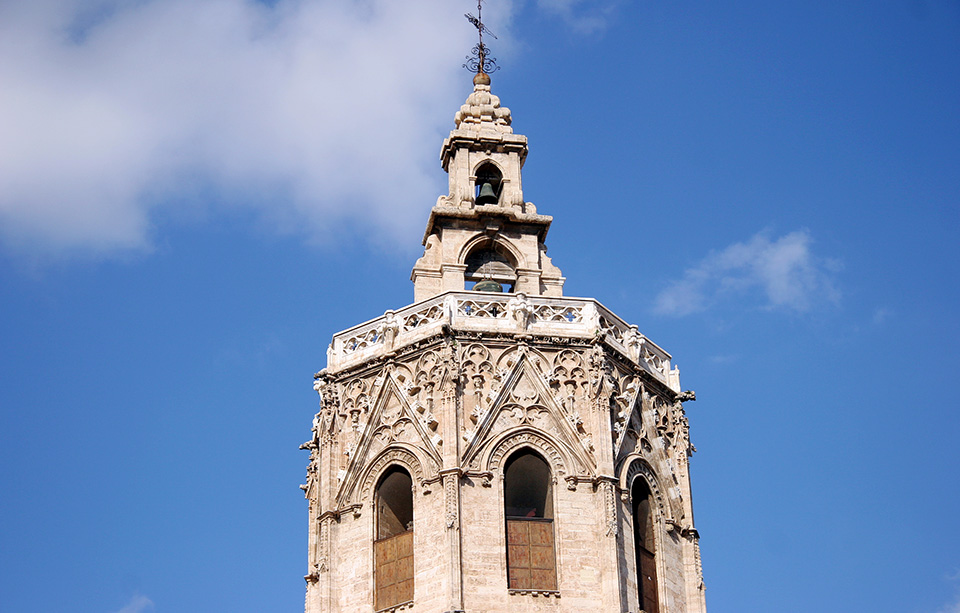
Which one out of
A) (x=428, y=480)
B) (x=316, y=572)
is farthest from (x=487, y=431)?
(x=316, y=572)

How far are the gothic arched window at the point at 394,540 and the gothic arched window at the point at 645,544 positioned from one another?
5177 mm

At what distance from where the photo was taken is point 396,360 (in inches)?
1868

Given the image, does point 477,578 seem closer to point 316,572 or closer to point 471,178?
point 316,572

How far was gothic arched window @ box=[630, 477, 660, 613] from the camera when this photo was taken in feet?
150

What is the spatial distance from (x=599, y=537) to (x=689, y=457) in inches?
195

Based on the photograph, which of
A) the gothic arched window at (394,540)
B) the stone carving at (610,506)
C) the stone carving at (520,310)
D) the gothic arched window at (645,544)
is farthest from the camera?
the stone carving at (520,310)

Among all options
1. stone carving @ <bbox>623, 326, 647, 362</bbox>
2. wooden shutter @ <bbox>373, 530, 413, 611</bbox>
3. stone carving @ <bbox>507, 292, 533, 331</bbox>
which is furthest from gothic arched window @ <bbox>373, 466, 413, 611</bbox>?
stone carving @ <bbox>623, 326, 647, 362</bbox>

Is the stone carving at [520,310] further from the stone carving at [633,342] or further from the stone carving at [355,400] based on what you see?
the stone carving at [355,400]

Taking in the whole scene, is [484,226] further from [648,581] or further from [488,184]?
[648,581]

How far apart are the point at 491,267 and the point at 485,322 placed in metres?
4.47

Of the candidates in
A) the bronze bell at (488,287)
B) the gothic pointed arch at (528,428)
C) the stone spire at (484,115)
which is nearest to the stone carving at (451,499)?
the gothic pointed arch at (528,428)

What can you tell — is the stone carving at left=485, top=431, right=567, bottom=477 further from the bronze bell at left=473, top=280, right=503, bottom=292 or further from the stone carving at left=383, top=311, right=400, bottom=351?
the bronze bell at left=473, top=280, right=503, bottom=292

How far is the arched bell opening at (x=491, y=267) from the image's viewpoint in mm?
51281

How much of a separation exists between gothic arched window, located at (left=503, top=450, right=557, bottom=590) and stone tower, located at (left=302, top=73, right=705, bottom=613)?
0.04 m
